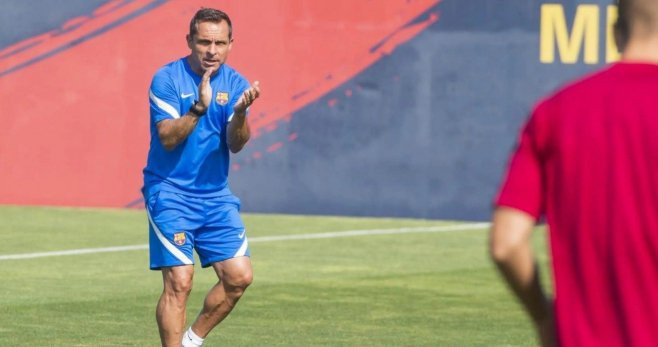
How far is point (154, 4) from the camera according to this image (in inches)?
698

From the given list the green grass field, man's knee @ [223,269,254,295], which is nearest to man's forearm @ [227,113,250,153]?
man's knee @ [223,269,254,295]

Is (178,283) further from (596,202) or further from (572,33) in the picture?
(572,33)

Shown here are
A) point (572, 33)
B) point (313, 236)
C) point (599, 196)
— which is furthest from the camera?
point (572, 33)

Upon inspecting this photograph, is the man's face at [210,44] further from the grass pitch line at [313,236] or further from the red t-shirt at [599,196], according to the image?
the grass pitch line at [313,236]

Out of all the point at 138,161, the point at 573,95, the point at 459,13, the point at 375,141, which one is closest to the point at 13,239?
the point at 138,161

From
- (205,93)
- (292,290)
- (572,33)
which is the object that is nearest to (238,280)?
(205,93)

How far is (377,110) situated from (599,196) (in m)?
13.9

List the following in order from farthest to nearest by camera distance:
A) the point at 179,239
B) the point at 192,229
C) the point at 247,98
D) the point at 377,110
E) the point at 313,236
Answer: the point at 377,110, the point at 313,236, the point at 192,229, the point at 179,239, the point at 247,98

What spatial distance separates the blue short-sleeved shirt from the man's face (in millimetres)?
90

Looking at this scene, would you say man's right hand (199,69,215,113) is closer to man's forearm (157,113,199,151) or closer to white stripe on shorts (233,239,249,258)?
man's forearm (157,113,199,151)

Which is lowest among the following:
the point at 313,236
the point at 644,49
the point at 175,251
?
the point at 313,236

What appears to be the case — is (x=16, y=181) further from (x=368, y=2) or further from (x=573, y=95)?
(x=573, y=95)

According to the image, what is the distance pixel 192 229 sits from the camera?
8234 millimetres

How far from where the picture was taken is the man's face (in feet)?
26.9
